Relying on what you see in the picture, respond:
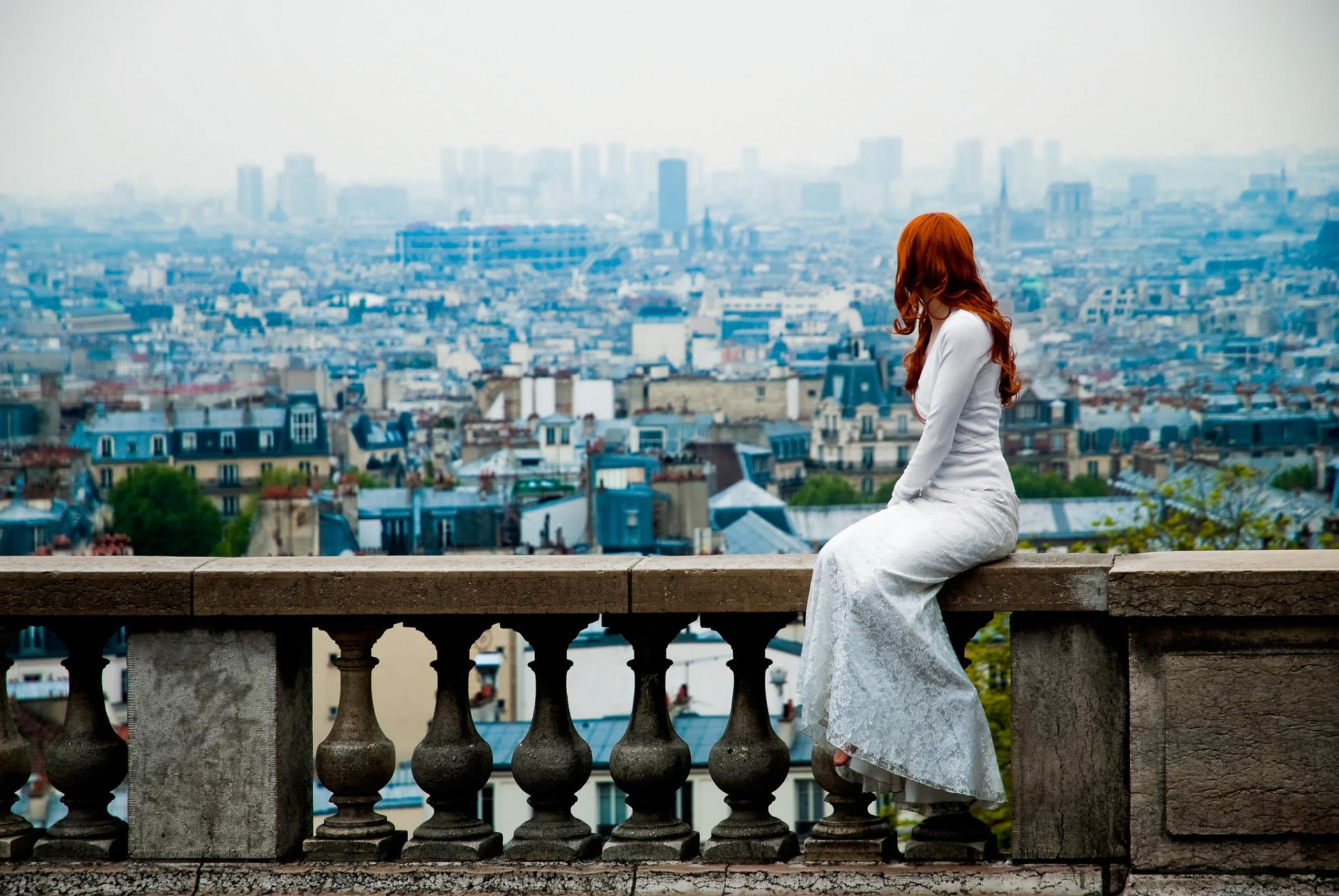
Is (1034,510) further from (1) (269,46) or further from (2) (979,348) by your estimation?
(1) (269,46)

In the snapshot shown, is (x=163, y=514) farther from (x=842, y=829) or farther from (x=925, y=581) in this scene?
(x=925, y=581)

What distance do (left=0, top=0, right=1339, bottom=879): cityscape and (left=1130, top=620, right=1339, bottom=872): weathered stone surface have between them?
54 centimetres

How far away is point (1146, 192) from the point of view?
18362 centimetres

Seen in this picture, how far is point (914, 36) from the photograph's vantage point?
182 m

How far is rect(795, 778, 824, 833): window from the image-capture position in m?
24.6

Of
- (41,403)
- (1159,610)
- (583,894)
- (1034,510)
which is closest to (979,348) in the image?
(1159,610)

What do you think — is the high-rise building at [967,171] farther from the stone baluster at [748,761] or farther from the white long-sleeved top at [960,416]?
the stone baluster at [748,761]

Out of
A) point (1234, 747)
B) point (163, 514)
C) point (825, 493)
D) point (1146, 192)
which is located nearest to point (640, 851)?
point (1234, 747)

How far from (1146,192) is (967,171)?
2028 centimetres

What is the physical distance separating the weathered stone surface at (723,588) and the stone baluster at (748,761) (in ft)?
0.27

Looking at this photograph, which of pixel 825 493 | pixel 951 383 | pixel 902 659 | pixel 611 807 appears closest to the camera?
pixel 902 659

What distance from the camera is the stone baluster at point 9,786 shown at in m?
4.36

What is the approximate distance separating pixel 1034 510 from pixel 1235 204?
8914 cm

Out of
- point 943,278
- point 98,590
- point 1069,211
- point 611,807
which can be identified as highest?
point 1069,211
